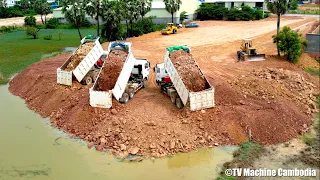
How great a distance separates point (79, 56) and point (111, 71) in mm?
5279

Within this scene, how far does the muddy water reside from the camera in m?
15.3

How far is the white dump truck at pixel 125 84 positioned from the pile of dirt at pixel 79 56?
2.85 m

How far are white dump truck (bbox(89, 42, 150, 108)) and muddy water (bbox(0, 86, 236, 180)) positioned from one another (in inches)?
106

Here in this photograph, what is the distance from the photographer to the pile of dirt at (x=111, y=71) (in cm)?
2096

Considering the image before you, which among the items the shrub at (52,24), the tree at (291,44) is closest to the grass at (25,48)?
the shrub at (52,24)

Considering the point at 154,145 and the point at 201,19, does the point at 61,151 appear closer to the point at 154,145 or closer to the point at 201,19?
the point at 154,145

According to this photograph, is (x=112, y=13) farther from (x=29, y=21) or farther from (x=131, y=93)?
(x=29, y=21)

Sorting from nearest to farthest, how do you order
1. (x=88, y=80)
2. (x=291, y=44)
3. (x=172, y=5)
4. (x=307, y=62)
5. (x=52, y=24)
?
(x=88, y=80)
(x=291, y=44)
(x=307, y=62)
(x=172, y=5)
(x=52, y=24)

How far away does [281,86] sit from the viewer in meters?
22.2

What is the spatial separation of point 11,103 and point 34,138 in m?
6.85

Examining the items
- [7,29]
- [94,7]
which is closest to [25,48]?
[94,7]

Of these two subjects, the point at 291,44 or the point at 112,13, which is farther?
the point at 112,13

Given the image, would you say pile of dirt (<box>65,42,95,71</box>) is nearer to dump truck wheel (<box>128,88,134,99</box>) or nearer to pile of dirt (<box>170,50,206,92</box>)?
dump truck wheel (<box>128,88,134,99</box>)

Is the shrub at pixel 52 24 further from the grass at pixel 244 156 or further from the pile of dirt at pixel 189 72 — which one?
the grass at pixel 244 156
